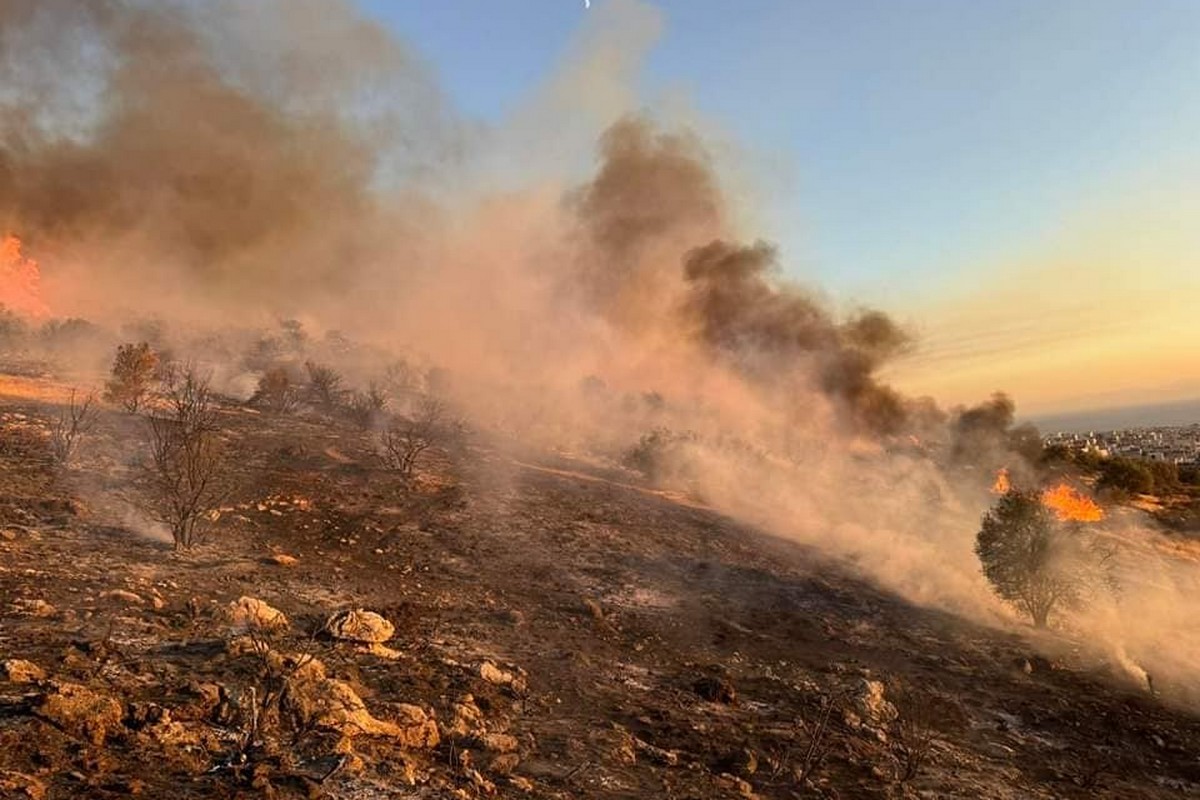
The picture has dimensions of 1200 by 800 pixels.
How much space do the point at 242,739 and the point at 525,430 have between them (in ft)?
96.4

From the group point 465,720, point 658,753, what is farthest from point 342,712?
point 658,753

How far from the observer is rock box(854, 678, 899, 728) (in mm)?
10953

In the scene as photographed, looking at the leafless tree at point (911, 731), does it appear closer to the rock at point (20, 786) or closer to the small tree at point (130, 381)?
the rock at point (20, 786)

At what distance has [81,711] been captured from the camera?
21.3 feet

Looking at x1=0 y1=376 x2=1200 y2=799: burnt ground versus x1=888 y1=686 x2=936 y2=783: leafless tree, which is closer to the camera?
x1=0 y1=376 x2=1200 y2=799: burnt ground

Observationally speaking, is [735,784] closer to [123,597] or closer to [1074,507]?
[123,597]

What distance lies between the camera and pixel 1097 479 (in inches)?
1791

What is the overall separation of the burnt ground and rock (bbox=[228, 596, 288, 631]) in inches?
8.0

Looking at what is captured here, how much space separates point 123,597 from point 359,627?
3586 millimetres

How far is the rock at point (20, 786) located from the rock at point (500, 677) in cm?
529

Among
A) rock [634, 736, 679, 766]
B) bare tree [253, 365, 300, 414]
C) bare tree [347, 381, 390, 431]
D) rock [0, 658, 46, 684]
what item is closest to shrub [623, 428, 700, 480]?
bare tree [347, 381, 390, 431]

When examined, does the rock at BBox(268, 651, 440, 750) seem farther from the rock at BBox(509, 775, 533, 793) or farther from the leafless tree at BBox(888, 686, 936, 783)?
the leafless tree at BBox(888, 686, 936, 783)

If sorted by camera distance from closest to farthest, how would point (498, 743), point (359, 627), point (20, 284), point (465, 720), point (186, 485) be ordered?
point (498, 743), point (465, 720), point (359, 627), point (186, 485), point (20, 284)

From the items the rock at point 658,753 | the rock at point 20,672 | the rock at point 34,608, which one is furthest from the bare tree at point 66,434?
the rock at point 658,753
